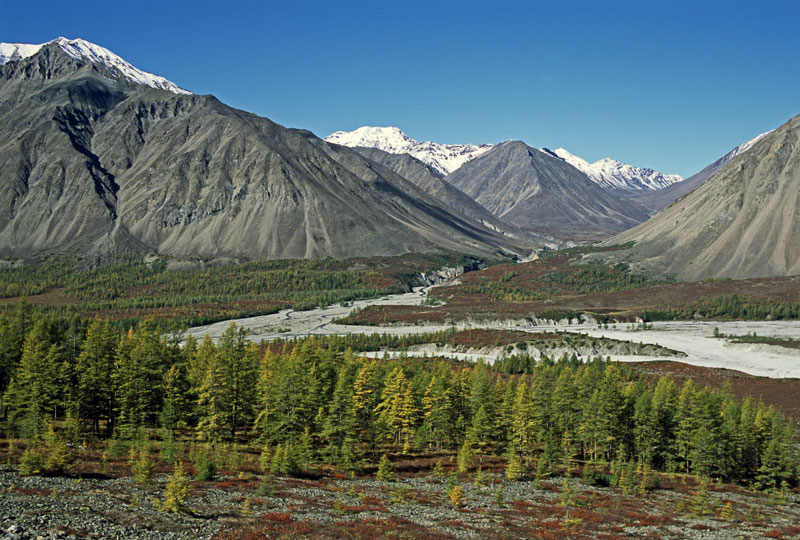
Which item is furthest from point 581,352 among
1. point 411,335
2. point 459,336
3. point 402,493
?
point 402,493

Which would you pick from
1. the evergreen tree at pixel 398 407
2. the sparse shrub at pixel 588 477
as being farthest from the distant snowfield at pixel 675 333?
the sparse shrub at pixel 588 477

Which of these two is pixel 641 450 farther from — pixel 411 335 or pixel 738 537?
pixel 411 335

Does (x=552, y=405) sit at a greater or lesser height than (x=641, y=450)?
greater

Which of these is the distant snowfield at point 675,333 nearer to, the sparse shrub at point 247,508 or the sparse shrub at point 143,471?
the sparse shrub at point 143,471

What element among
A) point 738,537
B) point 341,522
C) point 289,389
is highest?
point 289,389

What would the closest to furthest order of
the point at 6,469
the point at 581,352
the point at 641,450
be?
the point at 6,469 → the point at 641,450 → the point at 581,352

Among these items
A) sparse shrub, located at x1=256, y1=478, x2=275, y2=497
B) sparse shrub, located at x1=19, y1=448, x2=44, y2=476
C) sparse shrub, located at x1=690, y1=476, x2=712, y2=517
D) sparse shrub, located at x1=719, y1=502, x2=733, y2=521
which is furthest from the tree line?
sparse shrub, located at x1=19, y1=448, x2=44, y2=476

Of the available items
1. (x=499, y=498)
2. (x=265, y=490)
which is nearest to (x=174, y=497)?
(x=265, y=490)
